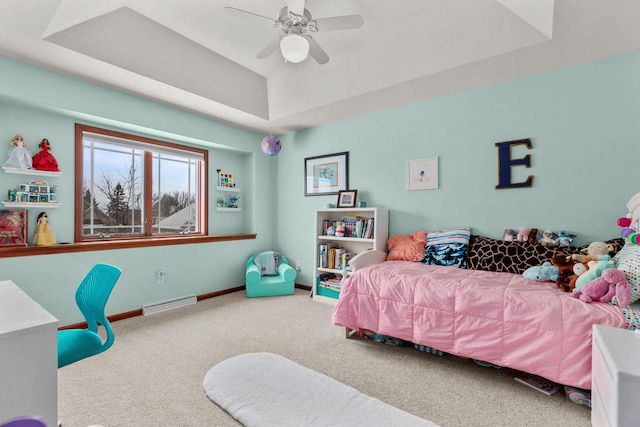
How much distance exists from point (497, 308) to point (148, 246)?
337 cm

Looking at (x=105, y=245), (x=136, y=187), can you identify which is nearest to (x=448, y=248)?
(x=105, y=245)

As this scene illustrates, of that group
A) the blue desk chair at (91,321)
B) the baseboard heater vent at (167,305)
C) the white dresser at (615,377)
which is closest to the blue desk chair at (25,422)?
the blue desk chair at (91,321)

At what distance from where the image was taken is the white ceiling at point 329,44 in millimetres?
2068

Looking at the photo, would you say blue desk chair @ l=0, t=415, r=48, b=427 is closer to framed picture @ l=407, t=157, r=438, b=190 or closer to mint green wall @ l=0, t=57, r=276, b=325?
mint green wall @ l=0, t=57, r=276, b=325

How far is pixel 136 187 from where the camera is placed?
3596 mm

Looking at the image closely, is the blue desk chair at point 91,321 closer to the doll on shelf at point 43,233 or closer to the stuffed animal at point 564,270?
the doll on shelf at point 43,233

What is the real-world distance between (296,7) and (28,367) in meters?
2.34

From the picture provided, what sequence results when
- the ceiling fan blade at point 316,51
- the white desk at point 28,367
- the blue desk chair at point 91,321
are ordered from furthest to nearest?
the ceiling fan blade at point 316,51 → the blue desk chair at point 91,321 → the white desk at point 28,367

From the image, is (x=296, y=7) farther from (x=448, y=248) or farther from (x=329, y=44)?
(x=448, y=248)

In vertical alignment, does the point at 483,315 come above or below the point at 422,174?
below

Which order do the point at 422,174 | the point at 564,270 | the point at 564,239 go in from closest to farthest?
the point at 564,270, the point at 564,239, the point at 422,174

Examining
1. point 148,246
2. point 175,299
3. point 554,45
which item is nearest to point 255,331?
point 175,299

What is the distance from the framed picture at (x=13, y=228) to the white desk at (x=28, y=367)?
6.53 ft

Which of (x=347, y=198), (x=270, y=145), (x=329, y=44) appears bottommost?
(x=347, y=198)
